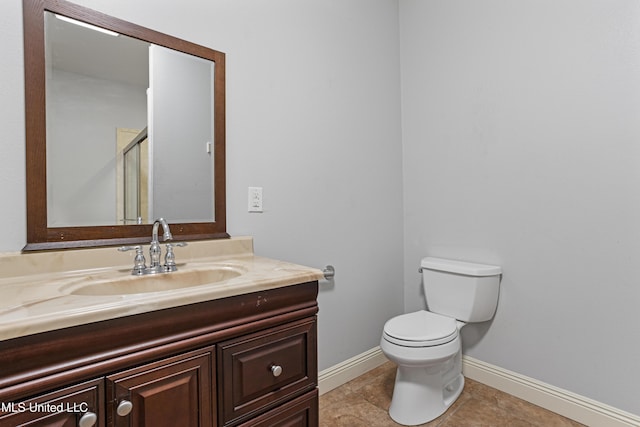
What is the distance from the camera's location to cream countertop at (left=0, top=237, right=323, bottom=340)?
0.67 meters

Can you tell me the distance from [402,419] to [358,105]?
1.72 metres

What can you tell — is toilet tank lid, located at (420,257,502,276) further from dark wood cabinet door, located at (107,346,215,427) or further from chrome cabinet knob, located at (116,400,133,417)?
chrome cabinet knob, located at (116,400,133,417)

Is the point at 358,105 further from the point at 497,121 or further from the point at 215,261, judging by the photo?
the point at 215,261

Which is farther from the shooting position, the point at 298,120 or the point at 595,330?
the point at 298,120

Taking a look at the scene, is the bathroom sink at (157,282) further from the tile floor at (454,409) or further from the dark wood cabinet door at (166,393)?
the tile floor at (454,409)

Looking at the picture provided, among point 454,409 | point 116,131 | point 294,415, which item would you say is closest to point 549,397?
point 454,409

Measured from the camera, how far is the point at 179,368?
811 millimetres

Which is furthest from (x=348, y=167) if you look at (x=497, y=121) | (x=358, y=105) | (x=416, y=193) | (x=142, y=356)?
→ (x=142, y=356)

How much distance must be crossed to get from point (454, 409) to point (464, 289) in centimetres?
60

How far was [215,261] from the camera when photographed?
1.39 metres

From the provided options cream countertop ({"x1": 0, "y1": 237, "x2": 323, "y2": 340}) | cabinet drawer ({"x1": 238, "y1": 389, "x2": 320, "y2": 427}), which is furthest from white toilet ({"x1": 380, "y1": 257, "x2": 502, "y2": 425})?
cream countertop ({"x1": 0, "y1": 237, "x2": 323, "y2": 340})

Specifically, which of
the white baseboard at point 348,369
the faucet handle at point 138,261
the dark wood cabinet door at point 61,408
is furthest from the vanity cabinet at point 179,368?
the white baseboard at point 348,369

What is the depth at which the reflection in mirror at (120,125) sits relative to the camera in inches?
44.9

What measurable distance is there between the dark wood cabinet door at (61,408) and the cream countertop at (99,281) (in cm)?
13
